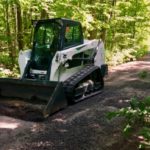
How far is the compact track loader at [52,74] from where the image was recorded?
8.15 meters

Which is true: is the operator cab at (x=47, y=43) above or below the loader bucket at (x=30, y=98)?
above

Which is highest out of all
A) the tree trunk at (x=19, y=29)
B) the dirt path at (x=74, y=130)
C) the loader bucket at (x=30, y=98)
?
the tree trunk at (x=19, y=29)

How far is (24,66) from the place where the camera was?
31.1 ft

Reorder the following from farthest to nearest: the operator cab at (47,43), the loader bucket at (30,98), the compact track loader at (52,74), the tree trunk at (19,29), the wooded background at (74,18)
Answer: the tree trunk at (19,29) < the wooded background at (74,18) < the operator cab at (47,43) < the compact track loader at (52,74) < the loader bucket at (30,98)

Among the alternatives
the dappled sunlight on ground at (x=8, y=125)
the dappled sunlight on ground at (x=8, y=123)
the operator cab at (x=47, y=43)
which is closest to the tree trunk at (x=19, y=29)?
the operator cab at (x=47, y=43)

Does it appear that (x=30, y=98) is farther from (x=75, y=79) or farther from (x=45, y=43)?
(x=45, y=43)

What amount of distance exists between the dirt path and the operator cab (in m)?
1.40

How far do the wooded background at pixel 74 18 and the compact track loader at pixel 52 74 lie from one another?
2.48 meters

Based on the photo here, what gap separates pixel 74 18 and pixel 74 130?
7.60m

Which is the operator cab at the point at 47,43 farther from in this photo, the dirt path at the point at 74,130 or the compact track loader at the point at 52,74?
the dirt path at the point at 74,130

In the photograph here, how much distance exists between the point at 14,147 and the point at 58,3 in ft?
28.1

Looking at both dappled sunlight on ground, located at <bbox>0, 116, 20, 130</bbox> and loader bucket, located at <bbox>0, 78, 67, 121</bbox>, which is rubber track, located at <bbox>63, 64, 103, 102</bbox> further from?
dappled sunlight on ground, located at <bbox>0, 116, 20, 130</bbox>

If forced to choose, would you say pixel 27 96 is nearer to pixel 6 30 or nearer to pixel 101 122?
pixel 101 122

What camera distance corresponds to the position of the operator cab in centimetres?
916
